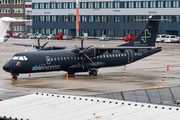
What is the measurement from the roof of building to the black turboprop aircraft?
1987 centimetres

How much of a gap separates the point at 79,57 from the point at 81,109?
25584 millimetres

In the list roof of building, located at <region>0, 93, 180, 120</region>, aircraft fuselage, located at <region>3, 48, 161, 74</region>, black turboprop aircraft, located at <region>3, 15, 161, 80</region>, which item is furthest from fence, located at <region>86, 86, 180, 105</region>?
black turboprop aircraft, located at <region>3, 15, 161, 80</region>

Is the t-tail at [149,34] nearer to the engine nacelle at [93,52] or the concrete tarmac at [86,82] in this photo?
the concrete tarmac at [86,82]

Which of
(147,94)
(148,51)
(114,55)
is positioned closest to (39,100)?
(147,94)

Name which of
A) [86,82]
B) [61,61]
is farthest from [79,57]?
[86,82]

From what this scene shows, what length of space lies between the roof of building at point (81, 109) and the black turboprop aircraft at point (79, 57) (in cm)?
1987

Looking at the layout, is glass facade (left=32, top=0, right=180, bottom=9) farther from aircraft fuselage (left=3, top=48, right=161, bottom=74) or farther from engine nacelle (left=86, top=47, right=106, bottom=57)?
engine nacelle (left=86, top=47, right=106, bottom=57)

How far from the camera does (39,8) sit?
145 metres

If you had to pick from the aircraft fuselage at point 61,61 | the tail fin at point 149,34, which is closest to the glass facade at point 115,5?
the tail fin at point 149,34

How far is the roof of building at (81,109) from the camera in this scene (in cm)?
1284

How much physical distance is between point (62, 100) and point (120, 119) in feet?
13.5

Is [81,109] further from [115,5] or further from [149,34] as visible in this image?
[115,5]

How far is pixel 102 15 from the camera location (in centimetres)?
12988

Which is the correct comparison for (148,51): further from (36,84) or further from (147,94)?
(147,94)
